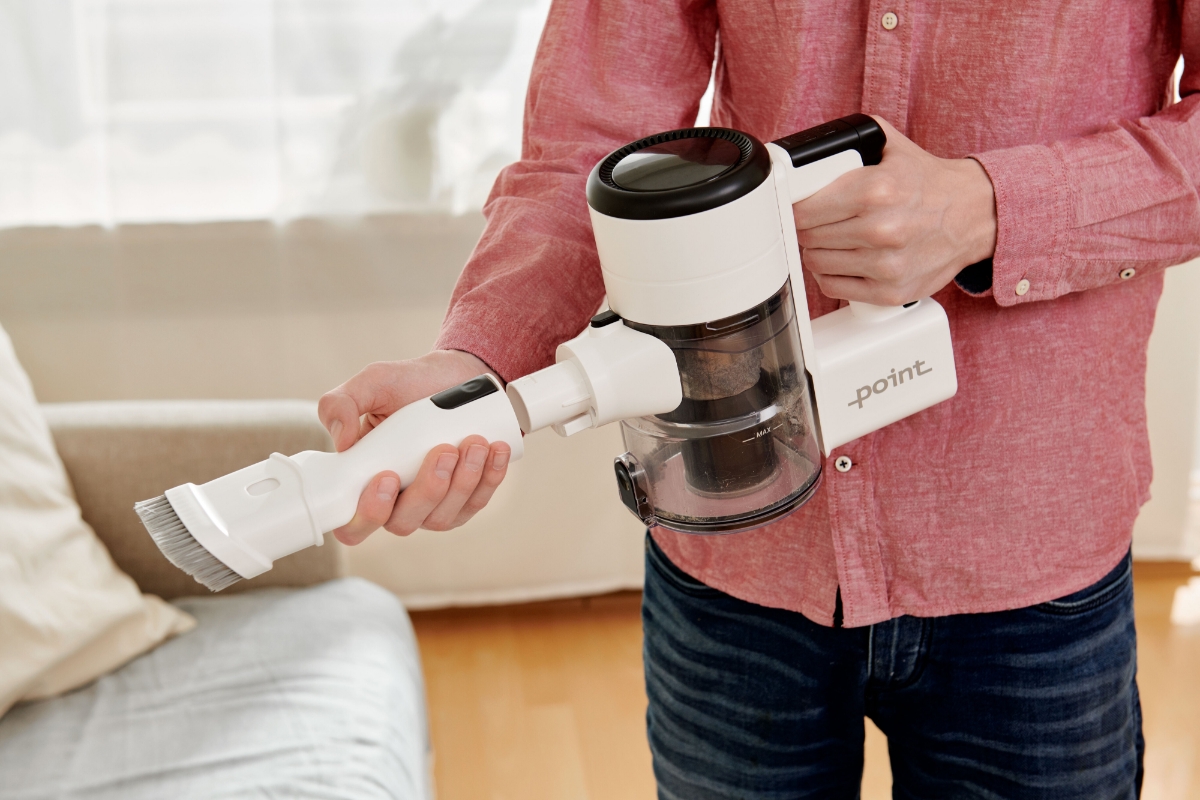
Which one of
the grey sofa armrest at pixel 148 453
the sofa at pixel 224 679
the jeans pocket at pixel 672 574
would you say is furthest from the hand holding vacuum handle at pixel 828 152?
the grey sofa armrest at pixel 148 453

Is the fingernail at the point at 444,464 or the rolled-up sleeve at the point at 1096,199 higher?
the rolled-up sleeve at the point at 1096,199

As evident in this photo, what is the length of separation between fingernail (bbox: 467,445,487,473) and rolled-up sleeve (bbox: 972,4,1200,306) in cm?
35

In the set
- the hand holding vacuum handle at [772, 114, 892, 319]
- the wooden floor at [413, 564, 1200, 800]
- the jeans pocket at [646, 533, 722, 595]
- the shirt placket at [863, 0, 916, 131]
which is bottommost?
the wooden floor at [413, 564, 1200, 800]

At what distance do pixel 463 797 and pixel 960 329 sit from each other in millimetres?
1298

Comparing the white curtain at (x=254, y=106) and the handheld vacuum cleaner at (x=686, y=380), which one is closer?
the handheld vacuum cleaner at (x=686, y=380)

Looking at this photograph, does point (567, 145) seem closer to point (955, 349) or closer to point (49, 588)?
point (955, 349)

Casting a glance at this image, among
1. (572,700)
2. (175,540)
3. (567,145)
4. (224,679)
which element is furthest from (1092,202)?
(572,700)

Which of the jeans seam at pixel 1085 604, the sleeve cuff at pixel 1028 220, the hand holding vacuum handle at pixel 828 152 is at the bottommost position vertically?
the jeans seam at pixel 1085 604

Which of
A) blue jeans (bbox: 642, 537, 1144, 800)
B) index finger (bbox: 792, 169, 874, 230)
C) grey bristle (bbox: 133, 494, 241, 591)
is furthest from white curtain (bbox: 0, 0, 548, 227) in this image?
grey bristle (bbox: 133, 494, 241, 591)

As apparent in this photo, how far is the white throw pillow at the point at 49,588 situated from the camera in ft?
4.22

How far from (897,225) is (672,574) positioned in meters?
0.38

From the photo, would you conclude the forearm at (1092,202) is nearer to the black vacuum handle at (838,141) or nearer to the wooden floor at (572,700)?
the black vacuum handle at (838,141)

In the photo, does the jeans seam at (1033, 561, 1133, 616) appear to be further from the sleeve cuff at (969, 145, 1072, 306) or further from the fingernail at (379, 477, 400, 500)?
the fingernail at (379, 477, 400, 500)

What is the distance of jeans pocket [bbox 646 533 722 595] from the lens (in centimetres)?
84
